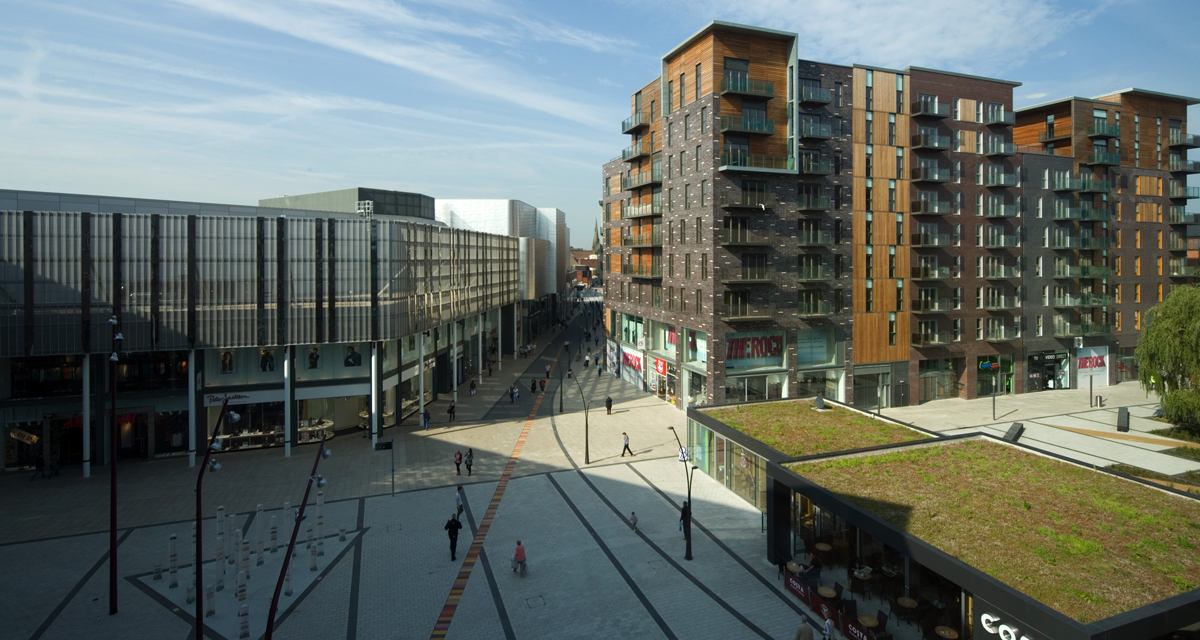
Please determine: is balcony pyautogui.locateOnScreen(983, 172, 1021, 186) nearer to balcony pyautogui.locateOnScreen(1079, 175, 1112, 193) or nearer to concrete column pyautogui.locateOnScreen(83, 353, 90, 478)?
balcony pyautogui.locateOnScreen(1079, 175, 1112, 193)

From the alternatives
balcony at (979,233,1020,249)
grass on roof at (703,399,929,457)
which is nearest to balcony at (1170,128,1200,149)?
balcony at (979,233,1020,249)

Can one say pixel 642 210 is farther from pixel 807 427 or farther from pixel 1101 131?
pixel 1101 131

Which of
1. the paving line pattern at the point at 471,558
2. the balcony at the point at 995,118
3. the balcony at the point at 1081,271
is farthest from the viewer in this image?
the balcony at the point at 1081,271

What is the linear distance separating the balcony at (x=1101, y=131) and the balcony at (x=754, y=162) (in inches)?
1170

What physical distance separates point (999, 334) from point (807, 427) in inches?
1167

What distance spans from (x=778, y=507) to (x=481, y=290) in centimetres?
3834

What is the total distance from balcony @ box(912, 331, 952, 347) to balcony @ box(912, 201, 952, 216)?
835cm

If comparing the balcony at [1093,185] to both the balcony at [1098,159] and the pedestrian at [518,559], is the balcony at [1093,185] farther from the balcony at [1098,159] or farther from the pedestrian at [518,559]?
the pedestrian at [518,559]

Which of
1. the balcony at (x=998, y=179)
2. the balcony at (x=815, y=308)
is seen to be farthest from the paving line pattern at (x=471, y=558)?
the balcony at (x=998, y=179)

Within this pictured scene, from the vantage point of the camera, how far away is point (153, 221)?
1179 inches

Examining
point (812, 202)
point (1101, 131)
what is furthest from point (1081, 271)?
point (812, 202)

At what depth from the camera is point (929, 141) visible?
1686 inches

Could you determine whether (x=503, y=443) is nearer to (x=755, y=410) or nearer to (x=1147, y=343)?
(x=755, y=410)

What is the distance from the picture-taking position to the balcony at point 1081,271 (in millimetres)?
48656
